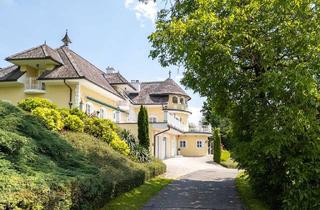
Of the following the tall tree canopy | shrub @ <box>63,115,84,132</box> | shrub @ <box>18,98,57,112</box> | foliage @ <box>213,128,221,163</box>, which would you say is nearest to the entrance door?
foliage @ <box>213,128,221,163</box>

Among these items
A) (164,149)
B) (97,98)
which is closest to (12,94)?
(97,98)

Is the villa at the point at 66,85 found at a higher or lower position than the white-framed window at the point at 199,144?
higher

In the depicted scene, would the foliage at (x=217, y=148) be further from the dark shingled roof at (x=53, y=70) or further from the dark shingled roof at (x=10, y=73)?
the dark shingled roof at (x=10, y=73)

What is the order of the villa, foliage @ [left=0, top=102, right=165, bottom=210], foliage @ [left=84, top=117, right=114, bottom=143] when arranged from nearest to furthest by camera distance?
foliage @ [left=0, top=102, right=165, bottom=210] < foliage @ [left=84, top=117, right=114, bottom=143] < the villa

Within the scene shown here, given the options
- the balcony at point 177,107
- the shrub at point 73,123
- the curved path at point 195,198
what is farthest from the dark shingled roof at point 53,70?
the balcony at point 177,107

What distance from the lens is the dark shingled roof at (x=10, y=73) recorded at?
30.7 m

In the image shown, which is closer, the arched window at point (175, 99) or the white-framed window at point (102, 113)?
the white-framed window at point (102, 113)

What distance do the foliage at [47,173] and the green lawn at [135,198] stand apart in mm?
248

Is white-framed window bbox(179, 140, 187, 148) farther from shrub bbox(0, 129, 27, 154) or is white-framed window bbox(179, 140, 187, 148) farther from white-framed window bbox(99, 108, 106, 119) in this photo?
shrub bbox(0, 129, 27, 154)

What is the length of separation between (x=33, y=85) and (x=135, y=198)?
19810mm

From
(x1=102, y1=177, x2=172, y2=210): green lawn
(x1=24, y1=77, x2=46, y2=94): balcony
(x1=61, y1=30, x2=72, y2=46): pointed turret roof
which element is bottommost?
(x1=102, y1=177, x2=172, y2=210): green lawn

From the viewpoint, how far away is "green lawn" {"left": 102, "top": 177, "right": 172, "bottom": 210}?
12.7 meters

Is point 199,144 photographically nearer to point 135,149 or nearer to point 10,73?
point 10,73

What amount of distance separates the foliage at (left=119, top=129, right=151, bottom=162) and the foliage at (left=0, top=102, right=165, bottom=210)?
241 inches
